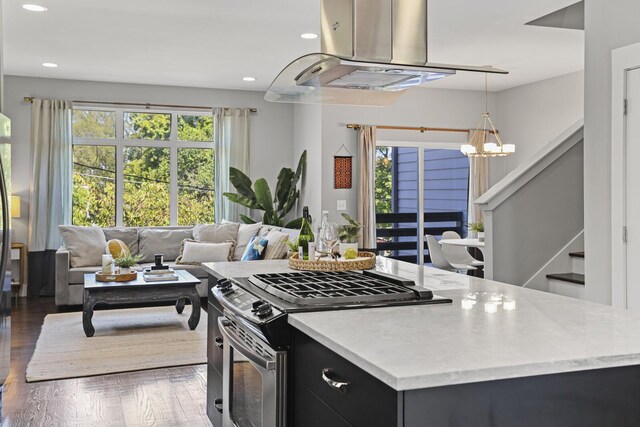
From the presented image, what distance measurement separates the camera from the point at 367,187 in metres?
7.56

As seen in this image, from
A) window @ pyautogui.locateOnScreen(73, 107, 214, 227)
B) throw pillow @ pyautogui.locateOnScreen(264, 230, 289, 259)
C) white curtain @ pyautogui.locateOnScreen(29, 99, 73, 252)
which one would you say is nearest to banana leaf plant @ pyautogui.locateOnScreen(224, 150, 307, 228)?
window @ pyautogui.locateOnScreen(73, 107, 214, 227)

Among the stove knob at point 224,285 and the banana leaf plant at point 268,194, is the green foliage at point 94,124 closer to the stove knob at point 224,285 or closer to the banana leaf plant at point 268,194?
the banana leaf plant at point 268,194

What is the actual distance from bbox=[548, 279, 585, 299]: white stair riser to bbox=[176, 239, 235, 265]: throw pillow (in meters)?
3.81

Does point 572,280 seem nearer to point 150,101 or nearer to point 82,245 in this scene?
point 82,245

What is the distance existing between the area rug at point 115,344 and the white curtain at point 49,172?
4.95ft

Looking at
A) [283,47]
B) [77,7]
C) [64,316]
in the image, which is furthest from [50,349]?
[283,47]

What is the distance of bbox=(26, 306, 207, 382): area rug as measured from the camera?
436cm

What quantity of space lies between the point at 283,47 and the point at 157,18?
133cm

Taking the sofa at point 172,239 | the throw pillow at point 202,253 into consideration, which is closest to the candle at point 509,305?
the sofa at point 172,239

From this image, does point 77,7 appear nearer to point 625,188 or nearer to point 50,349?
point 50,349

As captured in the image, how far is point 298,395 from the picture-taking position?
6.25 ft

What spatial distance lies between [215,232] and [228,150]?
3.98 feet

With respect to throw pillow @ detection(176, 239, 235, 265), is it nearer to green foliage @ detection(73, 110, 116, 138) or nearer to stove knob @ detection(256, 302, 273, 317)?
green foliage @ detection(73, 110, 116, 138)

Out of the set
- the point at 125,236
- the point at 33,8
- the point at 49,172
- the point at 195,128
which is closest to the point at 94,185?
the point at 49,172
